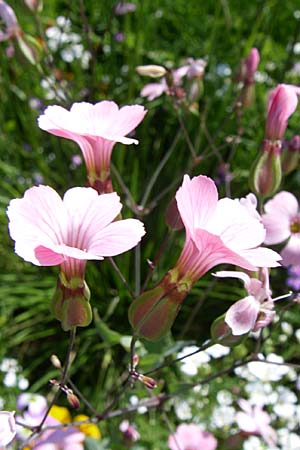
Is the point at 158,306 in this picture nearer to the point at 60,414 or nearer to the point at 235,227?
the point at 235,227

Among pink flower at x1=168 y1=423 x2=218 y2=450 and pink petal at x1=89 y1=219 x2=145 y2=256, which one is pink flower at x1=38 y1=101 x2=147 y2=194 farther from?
pink flower at x1=168 y1=423 x2=218 y2=450

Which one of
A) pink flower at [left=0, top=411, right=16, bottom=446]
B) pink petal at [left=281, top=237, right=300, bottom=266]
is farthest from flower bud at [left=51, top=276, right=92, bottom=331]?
pink petal at [left=281, top=237, right=300, bottom=266]

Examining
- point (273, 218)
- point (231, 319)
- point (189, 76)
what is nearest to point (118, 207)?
point (231, 319)

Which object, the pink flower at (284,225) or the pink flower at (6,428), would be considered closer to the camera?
the pink flower at (6,428)

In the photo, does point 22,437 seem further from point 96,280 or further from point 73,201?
point 73,201

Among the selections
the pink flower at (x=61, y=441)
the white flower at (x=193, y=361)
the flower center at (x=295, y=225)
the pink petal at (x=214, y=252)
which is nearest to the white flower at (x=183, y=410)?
the white flower at (x=193, y=361)

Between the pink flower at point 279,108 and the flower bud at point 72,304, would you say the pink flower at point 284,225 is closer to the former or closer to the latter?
the pink flower at point 279,108
